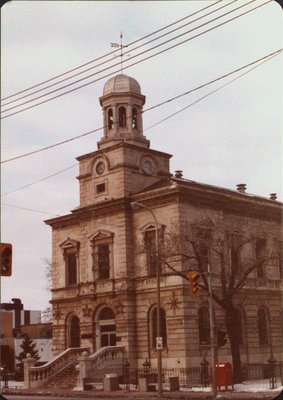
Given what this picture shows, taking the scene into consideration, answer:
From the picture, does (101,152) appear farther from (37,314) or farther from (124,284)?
(37,314)

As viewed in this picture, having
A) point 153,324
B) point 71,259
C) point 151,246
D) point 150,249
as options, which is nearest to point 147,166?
point 151,246

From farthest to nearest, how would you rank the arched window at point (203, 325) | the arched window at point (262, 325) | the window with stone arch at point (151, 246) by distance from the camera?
the arched window at point (262, 325) → the window with stone arch at point (151, 246) → the arched window at point (203, 325)

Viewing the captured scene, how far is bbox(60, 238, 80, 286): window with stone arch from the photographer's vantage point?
51.4 meters

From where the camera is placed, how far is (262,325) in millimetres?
47219

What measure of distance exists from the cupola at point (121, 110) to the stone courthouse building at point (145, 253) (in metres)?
0.09

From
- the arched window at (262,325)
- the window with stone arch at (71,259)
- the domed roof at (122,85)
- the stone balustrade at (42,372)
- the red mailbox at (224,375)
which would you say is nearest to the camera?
the red mailbox at (224,375)

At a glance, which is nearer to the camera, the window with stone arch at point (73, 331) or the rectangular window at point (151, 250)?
the rectangular window at point (151, 250)

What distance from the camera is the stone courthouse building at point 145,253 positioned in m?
43.5

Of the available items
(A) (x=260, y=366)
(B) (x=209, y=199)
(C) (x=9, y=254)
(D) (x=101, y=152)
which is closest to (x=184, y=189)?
(B) (x=209, y=199)

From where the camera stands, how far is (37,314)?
9481cm

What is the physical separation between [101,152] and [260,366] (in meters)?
19.2

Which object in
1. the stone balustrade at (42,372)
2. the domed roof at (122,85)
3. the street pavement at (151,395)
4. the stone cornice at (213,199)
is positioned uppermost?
the domed roof at (122,85)

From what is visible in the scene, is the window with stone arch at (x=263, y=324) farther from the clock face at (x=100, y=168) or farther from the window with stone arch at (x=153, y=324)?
the clock face at (x=100, y=168)

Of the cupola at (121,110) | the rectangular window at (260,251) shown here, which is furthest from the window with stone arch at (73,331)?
the rectangular window at (260,251)
